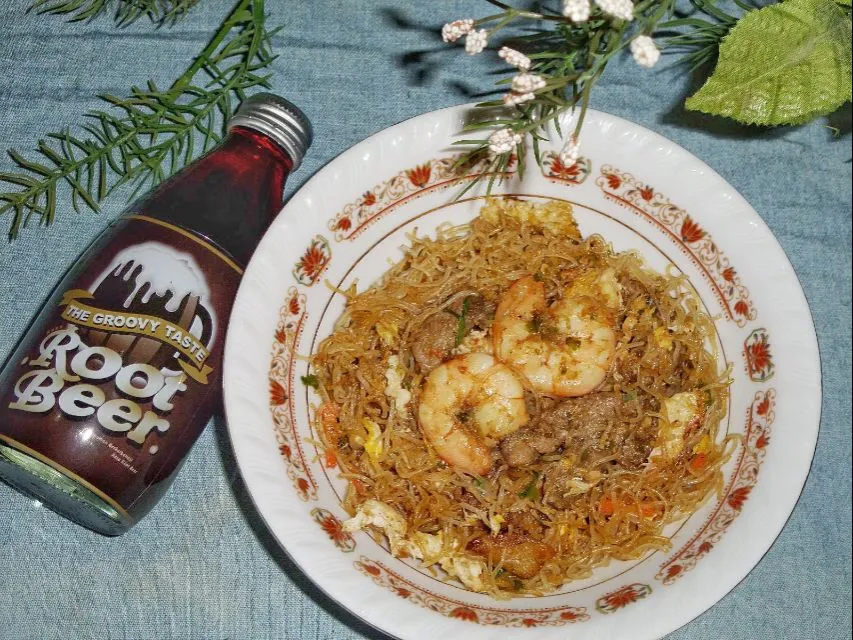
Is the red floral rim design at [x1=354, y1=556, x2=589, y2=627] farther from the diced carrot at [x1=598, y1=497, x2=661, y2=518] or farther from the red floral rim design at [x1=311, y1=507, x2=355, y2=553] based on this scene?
the diced carrot at [x1=598, y1=497, x2=661, y2=518]

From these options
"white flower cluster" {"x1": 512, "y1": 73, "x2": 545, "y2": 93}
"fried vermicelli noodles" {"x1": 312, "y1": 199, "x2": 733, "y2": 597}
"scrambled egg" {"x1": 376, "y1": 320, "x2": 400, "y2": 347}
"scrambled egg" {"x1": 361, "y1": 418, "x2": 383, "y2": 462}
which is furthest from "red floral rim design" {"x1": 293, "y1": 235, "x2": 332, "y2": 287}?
"white flower cluster" {"x1": 512, "y1": 73, "x2": 545, "y2": 93}

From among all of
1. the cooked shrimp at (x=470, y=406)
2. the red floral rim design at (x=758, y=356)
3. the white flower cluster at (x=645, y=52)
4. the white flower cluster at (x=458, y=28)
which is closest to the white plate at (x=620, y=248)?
the red floral rim design at (x=758, y=356)

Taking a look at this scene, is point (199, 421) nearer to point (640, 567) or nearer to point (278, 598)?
point (278, 598)

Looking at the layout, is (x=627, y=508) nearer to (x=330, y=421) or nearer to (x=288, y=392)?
(x=330, y=421)

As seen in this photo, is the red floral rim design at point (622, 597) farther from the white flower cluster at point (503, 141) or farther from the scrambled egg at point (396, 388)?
the white flower cluster at point (503, 141)

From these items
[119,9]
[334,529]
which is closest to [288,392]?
[334,529]
